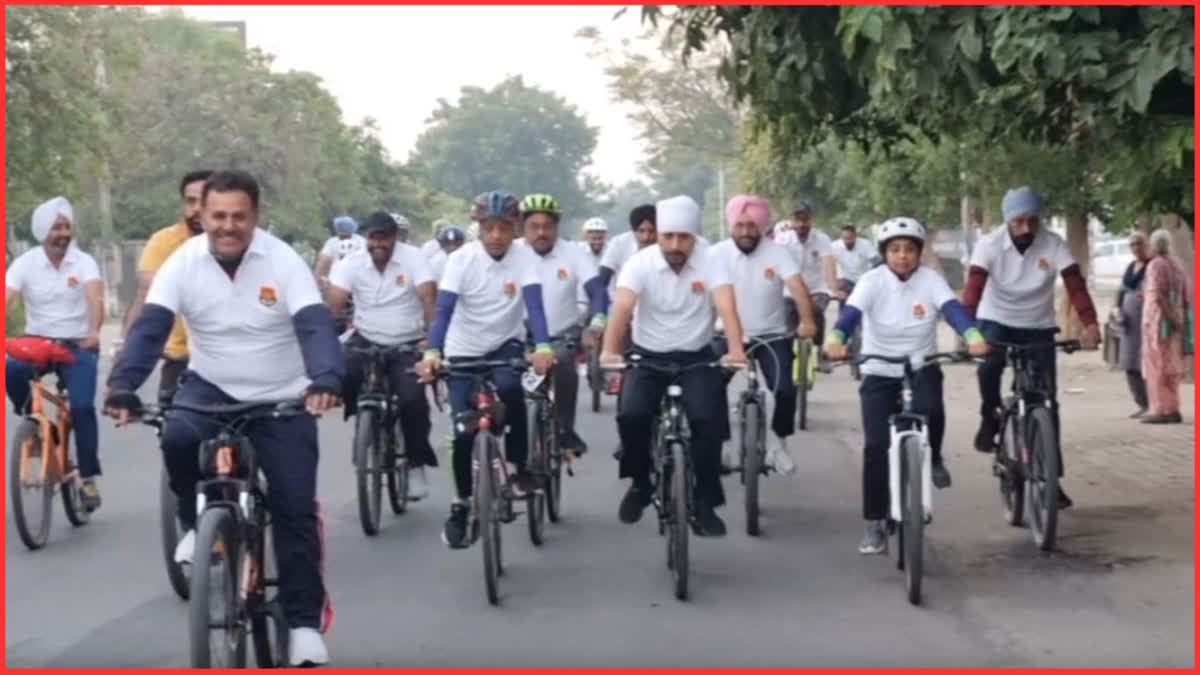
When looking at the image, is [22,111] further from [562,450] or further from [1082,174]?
[562,450]

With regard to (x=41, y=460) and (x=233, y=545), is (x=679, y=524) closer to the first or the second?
(x=233, y=545)

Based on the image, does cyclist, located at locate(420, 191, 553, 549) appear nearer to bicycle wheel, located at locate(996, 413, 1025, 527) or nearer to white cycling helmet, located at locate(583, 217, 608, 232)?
bicycle wheel, located at locate(996, 413, 1025, 527)

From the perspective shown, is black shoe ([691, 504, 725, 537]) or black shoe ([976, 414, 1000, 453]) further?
black shoe ([976, 414, 1000, 453])

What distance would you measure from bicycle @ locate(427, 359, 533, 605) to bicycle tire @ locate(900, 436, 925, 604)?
1.77 meters

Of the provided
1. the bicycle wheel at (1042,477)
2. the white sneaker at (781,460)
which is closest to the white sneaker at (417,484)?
the white sneaker at (781,460)

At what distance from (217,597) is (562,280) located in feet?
21.9

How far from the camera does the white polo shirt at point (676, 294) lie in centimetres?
1083

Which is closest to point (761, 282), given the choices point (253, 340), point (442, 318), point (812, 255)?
point (442, 318)

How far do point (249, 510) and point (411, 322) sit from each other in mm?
5291

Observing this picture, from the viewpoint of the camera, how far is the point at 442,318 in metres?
10.9

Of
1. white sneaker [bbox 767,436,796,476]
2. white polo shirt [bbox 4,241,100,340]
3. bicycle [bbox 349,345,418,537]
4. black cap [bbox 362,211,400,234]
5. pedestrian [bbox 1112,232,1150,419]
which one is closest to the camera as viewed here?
bicycle [bbox 349,345,418,537]

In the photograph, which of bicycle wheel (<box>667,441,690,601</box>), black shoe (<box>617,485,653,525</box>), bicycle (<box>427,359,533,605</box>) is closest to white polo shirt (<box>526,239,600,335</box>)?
bicycle (<box>427,359,533,605</box>)

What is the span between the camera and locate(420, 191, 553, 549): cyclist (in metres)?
11.2

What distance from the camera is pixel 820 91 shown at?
11422 millimetres
